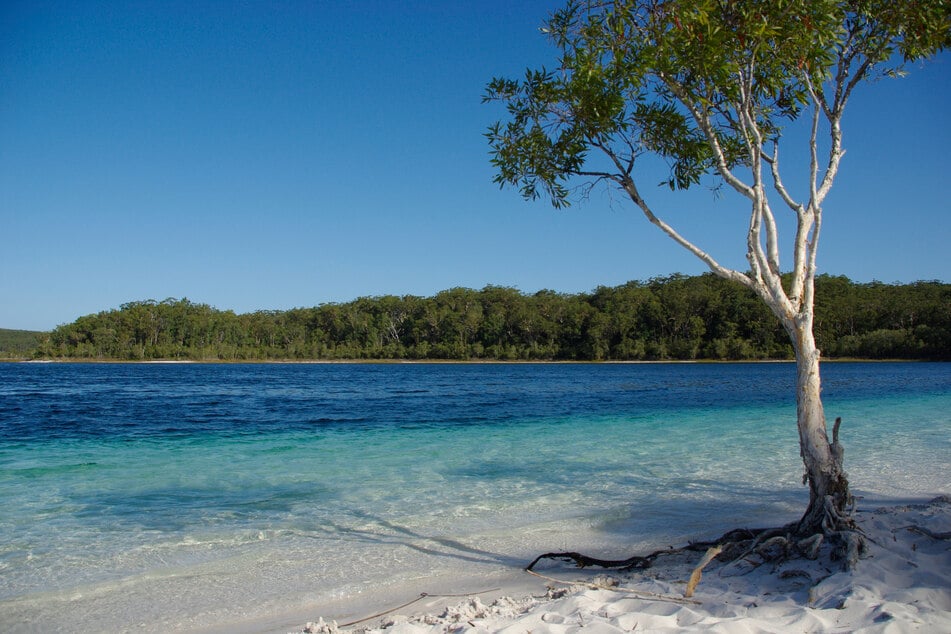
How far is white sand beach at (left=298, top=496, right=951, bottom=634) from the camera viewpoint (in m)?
3.73

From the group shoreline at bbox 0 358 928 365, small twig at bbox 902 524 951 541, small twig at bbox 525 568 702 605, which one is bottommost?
shoreline at bbox 0 358 928 365

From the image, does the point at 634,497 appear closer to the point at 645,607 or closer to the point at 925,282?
the point at 645,607

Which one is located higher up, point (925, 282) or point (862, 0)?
point (925, 282)

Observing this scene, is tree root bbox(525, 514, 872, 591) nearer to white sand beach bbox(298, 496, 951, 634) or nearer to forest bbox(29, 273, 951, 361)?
white sand beach bbox(298, 496, 951, 634)

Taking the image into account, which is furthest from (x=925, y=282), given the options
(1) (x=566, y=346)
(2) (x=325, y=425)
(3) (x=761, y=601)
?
(3) (x=761, y=601)

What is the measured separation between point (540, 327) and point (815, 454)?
110 meters

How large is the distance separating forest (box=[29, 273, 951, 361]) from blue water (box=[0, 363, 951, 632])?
8464 cm

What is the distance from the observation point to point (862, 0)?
5852 millimetres

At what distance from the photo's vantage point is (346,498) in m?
9.20

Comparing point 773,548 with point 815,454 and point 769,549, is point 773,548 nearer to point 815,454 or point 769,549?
point 769,549

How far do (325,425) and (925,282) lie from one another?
128551mm

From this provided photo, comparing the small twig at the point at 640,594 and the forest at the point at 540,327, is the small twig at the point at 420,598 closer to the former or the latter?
the small twig at the point at 640,594

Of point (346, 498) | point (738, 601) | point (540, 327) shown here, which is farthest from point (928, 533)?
point (540, 327)

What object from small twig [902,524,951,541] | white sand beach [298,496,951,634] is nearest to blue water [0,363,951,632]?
white sand beach [298,496,951,634]
